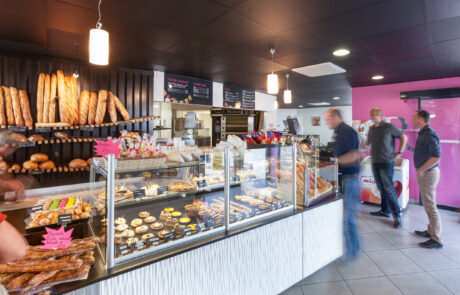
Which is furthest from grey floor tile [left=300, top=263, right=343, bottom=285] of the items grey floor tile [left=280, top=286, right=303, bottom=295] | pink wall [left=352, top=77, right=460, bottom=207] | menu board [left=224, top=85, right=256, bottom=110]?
menu board [left=224, top=85, right=256, bottom=110]

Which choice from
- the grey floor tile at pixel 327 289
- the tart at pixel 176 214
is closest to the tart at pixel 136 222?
the tart at pixel 176 214

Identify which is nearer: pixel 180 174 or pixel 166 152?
pixel 180 174

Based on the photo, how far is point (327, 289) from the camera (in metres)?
2.55

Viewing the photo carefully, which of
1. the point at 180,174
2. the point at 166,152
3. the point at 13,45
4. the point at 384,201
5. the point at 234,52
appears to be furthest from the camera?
the point at 384,201

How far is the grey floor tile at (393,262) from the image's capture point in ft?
9.58

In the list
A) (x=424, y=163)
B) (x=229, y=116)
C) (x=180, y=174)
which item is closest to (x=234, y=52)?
(x=180, y=174)

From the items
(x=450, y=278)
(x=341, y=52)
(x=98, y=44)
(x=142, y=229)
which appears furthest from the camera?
(x=341, y=52)

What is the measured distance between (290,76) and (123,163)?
4.33 m

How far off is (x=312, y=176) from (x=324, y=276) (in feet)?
3.68

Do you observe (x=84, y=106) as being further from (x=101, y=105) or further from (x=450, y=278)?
(x=450, y=278)

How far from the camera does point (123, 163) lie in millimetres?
1960

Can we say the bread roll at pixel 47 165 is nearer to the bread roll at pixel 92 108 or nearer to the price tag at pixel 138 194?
the bread roll at pixel 92 108

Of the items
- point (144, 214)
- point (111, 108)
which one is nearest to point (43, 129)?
point (111, 108)

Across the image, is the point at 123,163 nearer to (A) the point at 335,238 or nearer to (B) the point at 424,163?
(A) the point at 335,238
